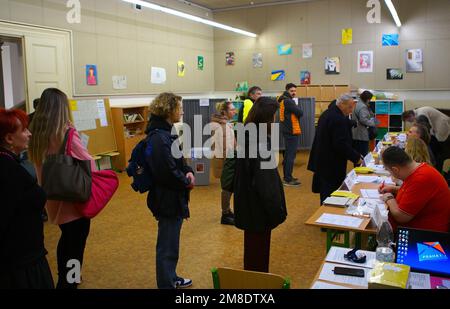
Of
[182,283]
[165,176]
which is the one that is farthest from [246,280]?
[182,283]

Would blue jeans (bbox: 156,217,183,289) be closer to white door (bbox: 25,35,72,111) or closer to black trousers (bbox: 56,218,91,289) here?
black trousers (bbox: 56,218,91,289)

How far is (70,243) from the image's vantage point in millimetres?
3145

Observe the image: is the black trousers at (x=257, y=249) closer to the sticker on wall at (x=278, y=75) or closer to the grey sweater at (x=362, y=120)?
the grey sweater at (x=362, y=120)

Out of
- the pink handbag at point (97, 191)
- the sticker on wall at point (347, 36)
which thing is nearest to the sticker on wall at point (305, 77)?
the sticker on wall at point (347, 36)

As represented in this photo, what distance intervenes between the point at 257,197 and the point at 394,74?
376 inches

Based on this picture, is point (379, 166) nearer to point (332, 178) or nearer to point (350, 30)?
point (332, 178)

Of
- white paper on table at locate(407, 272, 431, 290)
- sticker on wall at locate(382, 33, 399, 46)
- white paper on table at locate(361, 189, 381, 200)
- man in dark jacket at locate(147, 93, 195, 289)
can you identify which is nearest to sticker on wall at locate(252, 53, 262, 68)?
sticker on wall at locate(382, 33, 399, 46)

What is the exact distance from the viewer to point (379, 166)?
5.22 metres

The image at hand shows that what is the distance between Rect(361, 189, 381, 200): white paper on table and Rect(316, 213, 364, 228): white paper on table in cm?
64

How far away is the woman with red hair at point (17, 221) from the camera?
188 centimetres

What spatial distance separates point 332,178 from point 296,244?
2.80ft

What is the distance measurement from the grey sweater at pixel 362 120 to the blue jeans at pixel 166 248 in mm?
5235

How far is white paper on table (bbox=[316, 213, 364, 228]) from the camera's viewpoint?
3080 mm

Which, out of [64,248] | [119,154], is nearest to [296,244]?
[64,248]
